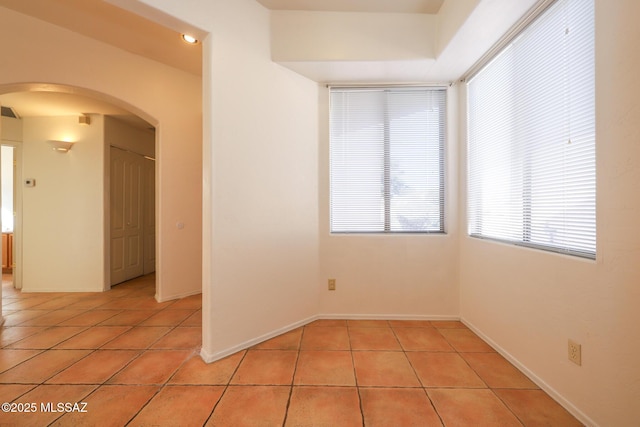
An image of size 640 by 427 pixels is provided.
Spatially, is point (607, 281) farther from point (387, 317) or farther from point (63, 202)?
point (63, 202)

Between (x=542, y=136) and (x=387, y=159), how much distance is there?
1327 millimetres

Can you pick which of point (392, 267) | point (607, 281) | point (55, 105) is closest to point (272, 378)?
point (392, 267)

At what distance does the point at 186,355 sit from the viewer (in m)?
2.11

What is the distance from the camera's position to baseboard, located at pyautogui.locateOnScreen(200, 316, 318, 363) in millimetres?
2031

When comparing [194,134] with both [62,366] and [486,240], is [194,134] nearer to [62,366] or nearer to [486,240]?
[62,366]

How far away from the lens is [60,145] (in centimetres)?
368

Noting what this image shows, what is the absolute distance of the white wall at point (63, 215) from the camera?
3787 mm

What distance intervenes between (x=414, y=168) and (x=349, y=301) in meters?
1.59

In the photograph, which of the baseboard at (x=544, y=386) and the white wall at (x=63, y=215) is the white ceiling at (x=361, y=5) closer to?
the baseboard at (x=544, y=386)

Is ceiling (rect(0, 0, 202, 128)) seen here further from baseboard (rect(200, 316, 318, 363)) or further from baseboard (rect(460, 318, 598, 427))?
baseboard (rect(460, 318, 598, 427))

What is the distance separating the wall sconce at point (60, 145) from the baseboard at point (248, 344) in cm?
368

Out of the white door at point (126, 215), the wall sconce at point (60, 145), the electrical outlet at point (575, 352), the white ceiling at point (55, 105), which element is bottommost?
the electrical outlet at point (575, 352)

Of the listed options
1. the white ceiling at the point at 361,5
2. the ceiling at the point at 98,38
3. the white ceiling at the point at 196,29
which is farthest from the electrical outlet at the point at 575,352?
the ceiling at the point at 98,38

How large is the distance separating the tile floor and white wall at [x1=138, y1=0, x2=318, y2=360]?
0.34m
